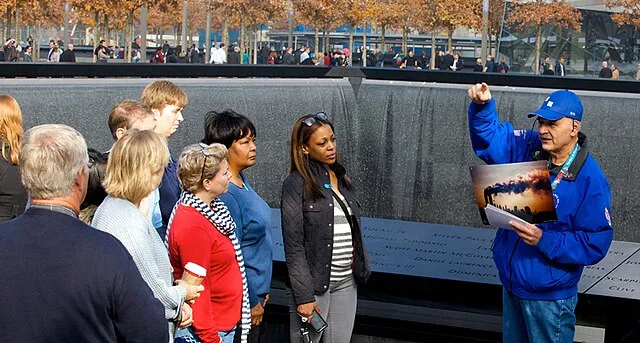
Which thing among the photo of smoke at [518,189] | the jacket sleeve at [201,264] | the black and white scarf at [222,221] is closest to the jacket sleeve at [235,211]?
the black and white scarf at [222,221]

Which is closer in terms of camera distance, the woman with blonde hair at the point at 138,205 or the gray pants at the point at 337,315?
the woman with blonde hair at the point at 138,205

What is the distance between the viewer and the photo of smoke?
13.8ft

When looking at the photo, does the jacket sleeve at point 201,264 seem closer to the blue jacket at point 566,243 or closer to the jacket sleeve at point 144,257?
the jacket sleeve at point 144,257

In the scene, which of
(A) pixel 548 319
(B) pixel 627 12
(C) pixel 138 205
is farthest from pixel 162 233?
(B) pixel 627 12

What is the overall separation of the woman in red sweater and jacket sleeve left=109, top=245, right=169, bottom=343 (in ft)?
3.28

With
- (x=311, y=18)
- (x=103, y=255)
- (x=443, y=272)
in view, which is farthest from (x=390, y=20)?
(x=103, y=255)

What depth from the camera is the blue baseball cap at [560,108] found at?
432cm

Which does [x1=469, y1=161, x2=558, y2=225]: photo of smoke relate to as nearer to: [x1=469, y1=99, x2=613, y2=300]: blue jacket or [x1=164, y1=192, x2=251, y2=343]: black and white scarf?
[x1=469, y1=99, x2=613, y2=300]: blue jacket

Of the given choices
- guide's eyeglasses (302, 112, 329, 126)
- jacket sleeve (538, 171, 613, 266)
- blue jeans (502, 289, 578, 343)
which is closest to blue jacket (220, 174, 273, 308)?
guide's eyeglasses (302, 112, 329, 126)

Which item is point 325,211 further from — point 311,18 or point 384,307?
point 311,18

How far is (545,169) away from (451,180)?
4.87m

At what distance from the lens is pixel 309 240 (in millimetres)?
4797

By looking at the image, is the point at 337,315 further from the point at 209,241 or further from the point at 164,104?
the point at 164,104

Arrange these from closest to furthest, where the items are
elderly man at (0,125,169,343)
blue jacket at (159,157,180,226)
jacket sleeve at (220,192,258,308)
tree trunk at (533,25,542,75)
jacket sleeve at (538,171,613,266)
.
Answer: elderly man at (0,125,169,343), jacket sleeve at (538,171,613,266), jacket sleeve at (220,192,258,308), blue jacket at (159,157,180,226), tree trunk at (533,25,542,75)
